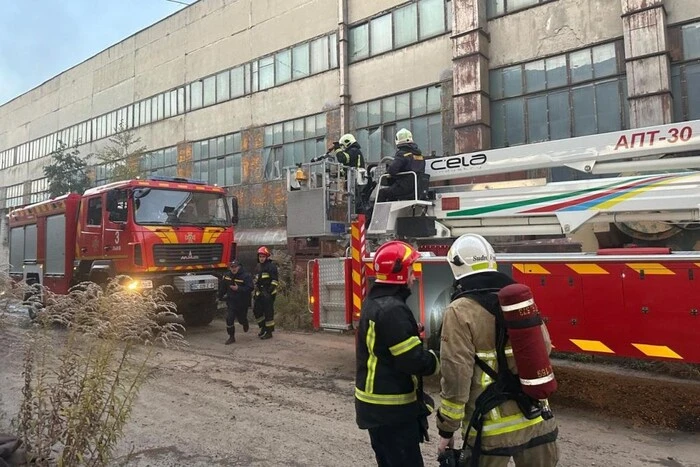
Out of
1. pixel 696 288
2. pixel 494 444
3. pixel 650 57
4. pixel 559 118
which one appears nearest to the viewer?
pixel 494 444

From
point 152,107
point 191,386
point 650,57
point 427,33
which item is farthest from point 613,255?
point 152,107

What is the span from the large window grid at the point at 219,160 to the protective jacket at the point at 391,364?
21.1 m

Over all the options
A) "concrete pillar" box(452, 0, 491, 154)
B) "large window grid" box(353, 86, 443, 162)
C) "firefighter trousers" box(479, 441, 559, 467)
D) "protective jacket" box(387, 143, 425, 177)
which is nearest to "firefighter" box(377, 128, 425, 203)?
"protective jacket" box(387, 143, 425, 177)

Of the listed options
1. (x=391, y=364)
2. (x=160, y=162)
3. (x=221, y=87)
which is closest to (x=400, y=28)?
(x=221, y=87)

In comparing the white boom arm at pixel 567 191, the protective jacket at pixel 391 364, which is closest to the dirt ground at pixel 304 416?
the protective jacket at pixel 391 364

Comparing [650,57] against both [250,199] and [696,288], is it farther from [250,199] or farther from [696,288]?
[250,199]

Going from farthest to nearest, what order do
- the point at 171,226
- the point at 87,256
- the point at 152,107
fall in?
the point at 152,107
the point at 87,256
the point at 171,226

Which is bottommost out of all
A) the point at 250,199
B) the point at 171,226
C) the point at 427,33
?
the point at 171,226

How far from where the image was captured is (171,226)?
10234 mm

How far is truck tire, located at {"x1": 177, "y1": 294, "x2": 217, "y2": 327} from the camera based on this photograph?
445 inches

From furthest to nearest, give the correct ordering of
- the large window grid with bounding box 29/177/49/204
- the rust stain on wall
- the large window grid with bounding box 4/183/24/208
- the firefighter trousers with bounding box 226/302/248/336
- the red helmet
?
the large window grid with bounding box 4/183/24/208, the large window grid with bounding box 29/177/49/204, the rust stain on wall, the firefighter trousers with bounding box 226/302/248/336, the red helmet

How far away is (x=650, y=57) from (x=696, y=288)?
10.1 meters

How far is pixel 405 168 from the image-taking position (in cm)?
667

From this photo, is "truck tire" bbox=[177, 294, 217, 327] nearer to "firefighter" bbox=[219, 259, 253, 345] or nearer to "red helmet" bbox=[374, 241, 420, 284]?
"firefighter" bbox=[219, 259, 253, 345]
